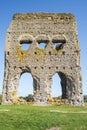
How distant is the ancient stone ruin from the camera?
111 feet

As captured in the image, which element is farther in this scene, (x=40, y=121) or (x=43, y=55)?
(x=43, y=55)

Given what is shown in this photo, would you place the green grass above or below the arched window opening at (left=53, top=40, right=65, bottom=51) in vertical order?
below

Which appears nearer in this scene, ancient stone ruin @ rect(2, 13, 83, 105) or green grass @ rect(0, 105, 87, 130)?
green grass @ rect(0, 105, 87, 130)

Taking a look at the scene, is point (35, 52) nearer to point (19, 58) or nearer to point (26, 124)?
point (19, 58)

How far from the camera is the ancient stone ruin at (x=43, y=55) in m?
34.0

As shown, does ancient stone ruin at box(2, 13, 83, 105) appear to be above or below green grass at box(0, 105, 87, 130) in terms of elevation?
above

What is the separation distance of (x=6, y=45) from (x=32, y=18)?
3.77 metres

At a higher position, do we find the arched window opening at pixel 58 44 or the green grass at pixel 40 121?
the arched window opening at pixel 58 44

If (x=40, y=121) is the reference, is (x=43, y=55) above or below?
above

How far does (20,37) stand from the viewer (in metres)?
35.0

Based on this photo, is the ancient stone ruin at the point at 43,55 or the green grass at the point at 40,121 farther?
the ancient stone ruin at the point at 43,55

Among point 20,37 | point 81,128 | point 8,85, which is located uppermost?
point 20,37

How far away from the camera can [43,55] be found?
34562 mm

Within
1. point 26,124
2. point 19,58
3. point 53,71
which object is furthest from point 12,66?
point 26,124
